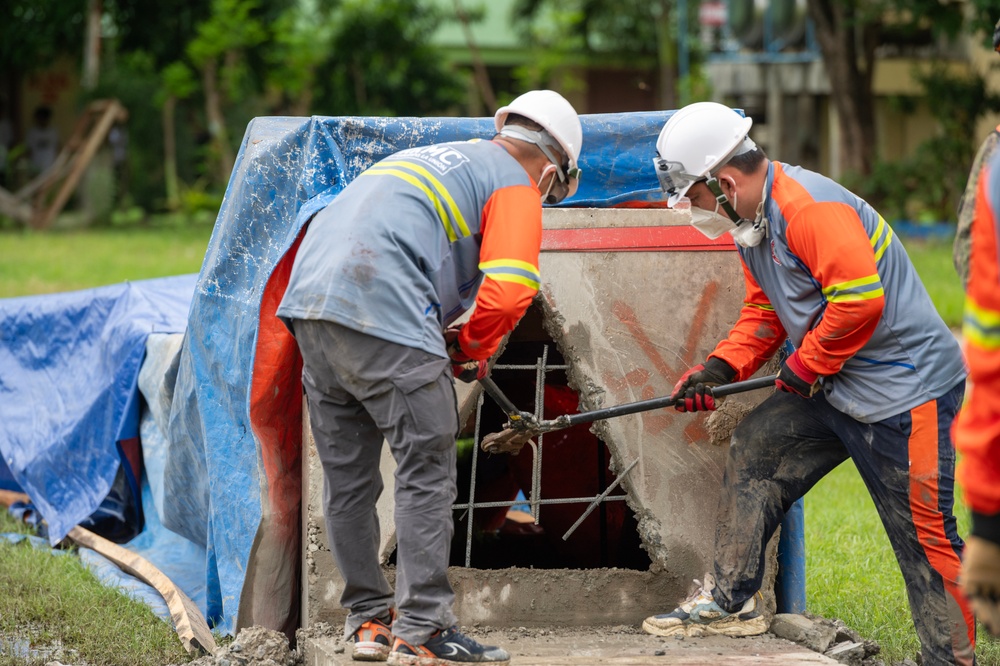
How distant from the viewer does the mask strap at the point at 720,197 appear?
3.89 m

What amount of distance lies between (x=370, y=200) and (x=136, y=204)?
18414 millimetres

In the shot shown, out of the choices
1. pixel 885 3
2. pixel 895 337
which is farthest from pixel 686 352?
pixel 885 3

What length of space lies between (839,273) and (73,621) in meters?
3.21

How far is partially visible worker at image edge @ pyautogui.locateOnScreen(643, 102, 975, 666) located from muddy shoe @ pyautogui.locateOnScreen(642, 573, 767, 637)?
14 cm

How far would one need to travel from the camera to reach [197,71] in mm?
19672

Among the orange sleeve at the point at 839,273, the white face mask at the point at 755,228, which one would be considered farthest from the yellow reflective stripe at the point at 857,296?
the white face mask at the point at 755,228

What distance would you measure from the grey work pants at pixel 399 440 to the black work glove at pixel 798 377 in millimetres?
1125

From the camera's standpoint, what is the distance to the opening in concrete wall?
5.68 m

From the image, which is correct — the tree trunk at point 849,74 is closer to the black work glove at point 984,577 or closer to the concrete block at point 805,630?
the concrete block at point 805,630

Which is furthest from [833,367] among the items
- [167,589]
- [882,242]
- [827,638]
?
[167,589]

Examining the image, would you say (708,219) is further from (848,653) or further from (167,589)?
(167,589)

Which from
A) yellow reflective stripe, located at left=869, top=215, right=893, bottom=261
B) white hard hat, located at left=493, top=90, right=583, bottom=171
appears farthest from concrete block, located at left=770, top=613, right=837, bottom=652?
white hard hat, located at left=493, top=90, right=583, bottom=171

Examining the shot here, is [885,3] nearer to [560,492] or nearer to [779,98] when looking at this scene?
[779,98]

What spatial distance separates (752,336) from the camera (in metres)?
4.18
